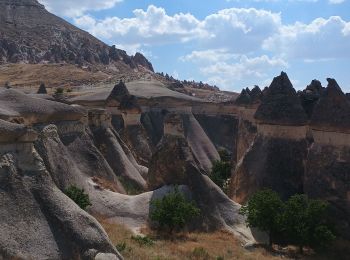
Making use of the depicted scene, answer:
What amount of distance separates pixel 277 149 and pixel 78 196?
7.54 m

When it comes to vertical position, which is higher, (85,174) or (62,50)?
(62,50)

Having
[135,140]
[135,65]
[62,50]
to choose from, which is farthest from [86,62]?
[135,140]

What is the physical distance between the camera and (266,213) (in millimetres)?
16281

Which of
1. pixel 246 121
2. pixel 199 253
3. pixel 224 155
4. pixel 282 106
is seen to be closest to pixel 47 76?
pixel 224 155

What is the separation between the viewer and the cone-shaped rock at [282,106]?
1925 centimetres

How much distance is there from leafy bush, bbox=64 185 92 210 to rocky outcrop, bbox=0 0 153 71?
7284 cm

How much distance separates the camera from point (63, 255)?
9945 millimetres

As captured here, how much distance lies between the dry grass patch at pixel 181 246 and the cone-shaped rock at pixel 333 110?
4.45m

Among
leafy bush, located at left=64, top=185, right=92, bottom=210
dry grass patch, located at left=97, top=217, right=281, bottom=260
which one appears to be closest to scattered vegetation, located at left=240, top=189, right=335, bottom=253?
dry grass patch, located at left=97, top=217, right=281, bottom=260

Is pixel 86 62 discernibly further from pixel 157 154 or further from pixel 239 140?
pixel 157 154

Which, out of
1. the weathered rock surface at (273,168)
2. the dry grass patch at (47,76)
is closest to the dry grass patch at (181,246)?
the weathered rock surface at (273,168)

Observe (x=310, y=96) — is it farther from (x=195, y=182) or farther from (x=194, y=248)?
(x=194, y=248)

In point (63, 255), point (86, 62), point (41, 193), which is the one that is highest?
point (86, 62)

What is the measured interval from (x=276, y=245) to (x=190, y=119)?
1859 cm
